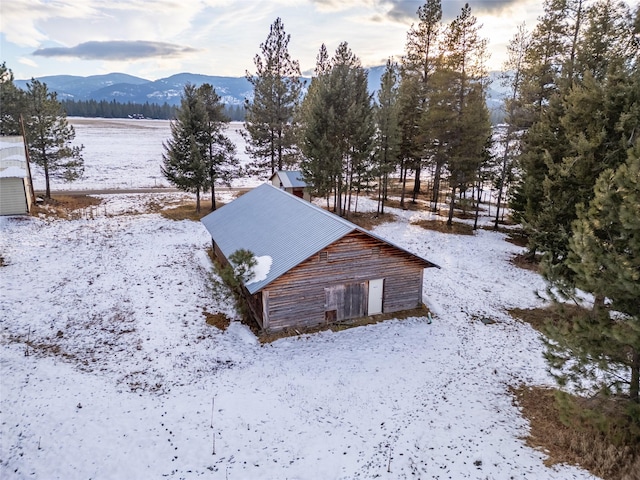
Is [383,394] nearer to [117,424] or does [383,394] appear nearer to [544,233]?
[117,424]

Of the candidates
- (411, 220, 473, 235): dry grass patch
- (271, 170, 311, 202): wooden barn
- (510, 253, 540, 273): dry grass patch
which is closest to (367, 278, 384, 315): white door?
(510, 253, 540, 273): dry grass patch

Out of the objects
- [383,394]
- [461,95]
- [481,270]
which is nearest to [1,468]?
[383,394]

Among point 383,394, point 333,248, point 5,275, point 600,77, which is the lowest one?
point 383,394

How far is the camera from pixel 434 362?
15414mm

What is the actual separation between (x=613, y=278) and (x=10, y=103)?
42926 millimetres

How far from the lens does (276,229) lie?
19875mm

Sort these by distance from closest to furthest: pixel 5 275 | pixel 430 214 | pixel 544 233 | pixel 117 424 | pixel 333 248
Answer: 1. pixel 117 424
2. pixel 333 248
3. pixel 544 233
4. pixel 5 275
5. pixel 430 214

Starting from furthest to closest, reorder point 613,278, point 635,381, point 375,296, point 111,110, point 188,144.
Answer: point 111,110
point 188,144
point 375,296
point 635,381
point 613,278

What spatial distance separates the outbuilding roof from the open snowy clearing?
→ 10.3 feet

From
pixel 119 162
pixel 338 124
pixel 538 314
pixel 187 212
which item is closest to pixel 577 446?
pixel 538 314

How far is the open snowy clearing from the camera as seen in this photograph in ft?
34.1

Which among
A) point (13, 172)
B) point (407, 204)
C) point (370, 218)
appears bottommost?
point (370, 218)

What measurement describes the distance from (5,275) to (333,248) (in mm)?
17897

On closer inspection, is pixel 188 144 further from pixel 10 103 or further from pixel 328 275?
pixel 328 275
